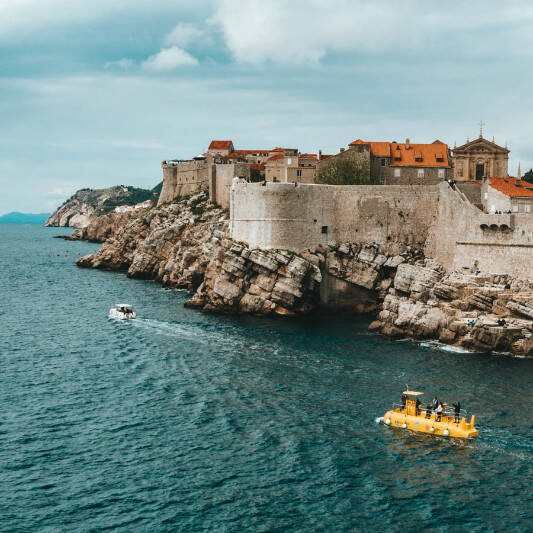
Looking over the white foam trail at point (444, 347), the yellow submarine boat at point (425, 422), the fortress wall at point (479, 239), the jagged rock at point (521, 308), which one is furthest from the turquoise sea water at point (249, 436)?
the fortress wall at point (479, 239)

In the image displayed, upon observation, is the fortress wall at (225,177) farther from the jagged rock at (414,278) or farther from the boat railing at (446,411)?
the boat railing at (446,411)

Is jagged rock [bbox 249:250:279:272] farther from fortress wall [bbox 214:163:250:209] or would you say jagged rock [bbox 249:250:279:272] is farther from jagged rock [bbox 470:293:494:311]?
fortress wall [bbox 214:163:250:209]

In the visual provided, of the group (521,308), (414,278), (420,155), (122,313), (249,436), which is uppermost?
(420,155)

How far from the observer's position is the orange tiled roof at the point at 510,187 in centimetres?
6191

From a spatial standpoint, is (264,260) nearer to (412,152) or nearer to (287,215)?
(287,215)

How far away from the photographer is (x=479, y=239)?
60.6 metres

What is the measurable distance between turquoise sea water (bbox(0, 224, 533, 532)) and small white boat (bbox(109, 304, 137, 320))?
5.54 m

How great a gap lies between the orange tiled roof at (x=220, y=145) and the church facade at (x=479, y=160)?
56.5 meters

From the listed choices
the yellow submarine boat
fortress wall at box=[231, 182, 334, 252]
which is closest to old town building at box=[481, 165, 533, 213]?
fortress wall at box=[231, 182, 334, 252]

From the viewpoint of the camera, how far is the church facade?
246 feet

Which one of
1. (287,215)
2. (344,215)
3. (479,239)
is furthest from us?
(344,215)

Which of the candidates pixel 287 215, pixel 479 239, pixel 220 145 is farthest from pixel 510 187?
pixel 220 145

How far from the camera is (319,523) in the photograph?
2636 centimetres

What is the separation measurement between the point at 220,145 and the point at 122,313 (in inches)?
2550
